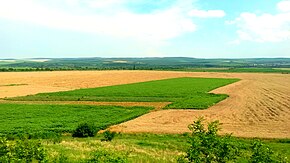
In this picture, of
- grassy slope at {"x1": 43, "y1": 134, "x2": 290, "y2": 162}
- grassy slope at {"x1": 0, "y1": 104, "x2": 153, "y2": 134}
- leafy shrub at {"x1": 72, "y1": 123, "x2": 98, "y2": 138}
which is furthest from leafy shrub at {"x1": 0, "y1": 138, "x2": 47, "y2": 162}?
grassy slope at {"x1": 0, "y1": 104, "x2": 153, "y2": 134}

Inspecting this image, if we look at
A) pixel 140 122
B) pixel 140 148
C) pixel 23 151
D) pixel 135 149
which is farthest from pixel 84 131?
pixel 23 151

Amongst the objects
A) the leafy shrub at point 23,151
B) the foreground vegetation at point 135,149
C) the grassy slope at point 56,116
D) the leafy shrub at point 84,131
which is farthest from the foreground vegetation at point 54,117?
the leafy shrub at point 23,151

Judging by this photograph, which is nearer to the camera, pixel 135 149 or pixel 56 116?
pixel 135 149

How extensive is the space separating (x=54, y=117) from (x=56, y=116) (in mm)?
630

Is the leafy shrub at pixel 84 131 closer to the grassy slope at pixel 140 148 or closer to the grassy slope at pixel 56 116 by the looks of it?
the grassy slope at pixel 140 148

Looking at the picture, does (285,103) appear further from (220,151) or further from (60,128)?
(220,151)

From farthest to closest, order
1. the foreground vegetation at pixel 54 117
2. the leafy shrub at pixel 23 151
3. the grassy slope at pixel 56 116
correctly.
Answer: the grassy slope at pixel 56 116 < the foreground vegetation at pixel 54 117 < the leafy shrub at pixel 23 151

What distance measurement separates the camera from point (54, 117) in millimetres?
38531

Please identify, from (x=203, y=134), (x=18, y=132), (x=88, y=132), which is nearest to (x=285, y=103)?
(x=88, y=132)

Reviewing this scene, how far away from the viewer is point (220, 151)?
12.5 metres

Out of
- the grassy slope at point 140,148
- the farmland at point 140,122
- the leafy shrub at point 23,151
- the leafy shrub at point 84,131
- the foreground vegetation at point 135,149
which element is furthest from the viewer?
the leafy shrub at point 84,131

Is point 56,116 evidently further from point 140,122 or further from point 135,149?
point 135,149

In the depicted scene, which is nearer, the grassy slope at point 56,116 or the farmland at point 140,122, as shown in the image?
the farmland at point 140,122

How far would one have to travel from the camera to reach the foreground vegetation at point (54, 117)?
3148 cm
